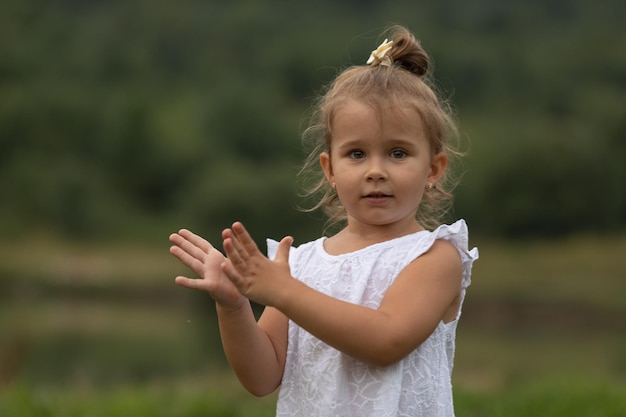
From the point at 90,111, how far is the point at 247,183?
19942mm

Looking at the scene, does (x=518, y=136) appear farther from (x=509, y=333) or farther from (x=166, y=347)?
(x=166, y=347)

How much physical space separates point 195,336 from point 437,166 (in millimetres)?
22347

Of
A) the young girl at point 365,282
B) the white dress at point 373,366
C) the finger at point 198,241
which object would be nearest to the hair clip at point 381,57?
the young girl at point 365,282

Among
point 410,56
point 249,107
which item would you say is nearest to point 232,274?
point 410,56

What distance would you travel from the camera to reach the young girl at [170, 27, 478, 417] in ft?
8.48

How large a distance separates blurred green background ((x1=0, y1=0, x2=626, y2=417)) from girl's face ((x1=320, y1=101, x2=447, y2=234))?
251 cm

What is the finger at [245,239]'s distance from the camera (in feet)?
8.07

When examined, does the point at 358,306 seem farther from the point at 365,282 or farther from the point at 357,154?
the point at 357,154

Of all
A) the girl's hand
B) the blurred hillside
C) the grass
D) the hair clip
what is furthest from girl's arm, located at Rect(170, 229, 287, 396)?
the blurred hillside

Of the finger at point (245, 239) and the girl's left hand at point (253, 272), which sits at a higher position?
the finger at point (245, 239)

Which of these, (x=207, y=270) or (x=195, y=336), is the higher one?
(x=195, y=336)

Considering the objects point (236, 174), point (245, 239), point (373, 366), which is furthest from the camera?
point (236, 174)

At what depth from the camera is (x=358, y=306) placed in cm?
261

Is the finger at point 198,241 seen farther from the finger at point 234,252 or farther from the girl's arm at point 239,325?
the finger at point 234,252
